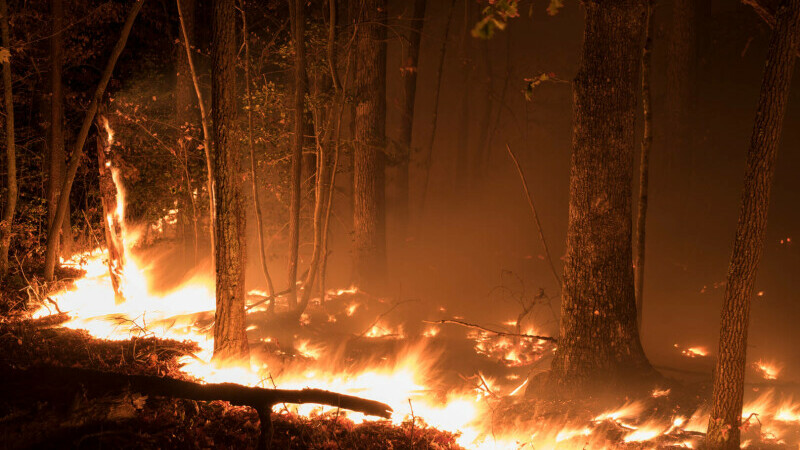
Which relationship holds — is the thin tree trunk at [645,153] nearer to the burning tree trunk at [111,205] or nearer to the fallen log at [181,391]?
the fallen log at [181,391]

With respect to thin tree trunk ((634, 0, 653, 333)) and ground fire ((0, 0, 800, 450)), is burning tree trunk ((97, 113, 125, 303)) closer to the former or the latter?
ground fire ((0, 0, 800, 450))

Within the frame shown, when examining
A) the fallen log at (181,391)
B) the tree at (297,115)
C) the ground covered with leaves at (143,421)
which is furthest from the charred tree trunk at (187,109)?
the fallen log at (181,391)

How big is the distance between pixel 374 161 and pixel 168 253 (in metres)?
5.60

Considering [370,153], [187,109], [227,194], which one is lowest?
[227,194]

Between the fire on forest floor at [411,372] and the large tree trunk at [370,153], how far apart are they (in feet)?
2.67

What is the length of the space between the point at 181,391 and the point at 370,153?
7.99 m

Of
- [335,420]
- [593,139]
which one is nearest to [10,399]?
Result: [335,420]

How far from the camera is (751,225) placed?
536cm

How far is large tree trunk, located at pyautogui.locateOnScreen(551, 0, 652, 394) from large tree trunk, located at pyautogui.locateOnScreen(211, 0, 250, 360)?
430 centimetres

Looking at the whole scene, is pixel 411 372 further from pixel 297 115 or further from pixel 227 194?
pixel 297 115

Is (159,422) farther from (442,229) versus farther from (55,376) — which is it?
(442,229)

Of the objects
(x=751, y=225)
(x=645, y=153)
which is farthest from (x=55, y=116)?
(x=751, y=225)

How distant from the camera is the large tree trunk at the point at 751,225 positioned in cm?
514

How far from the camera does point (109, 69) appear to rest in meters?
9.75
